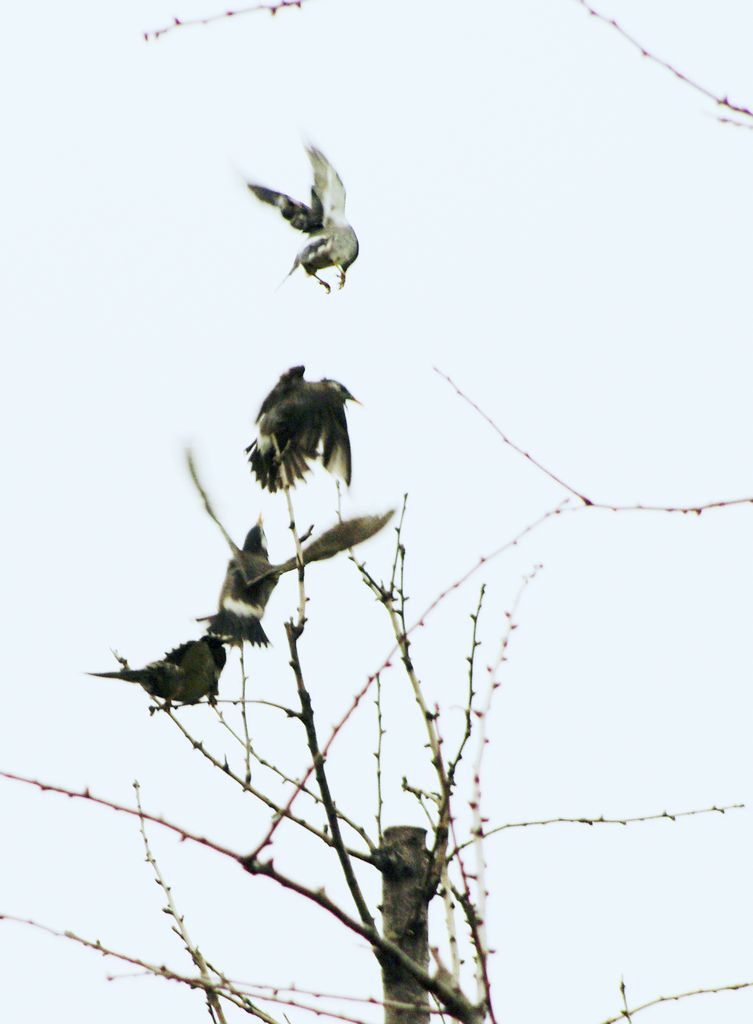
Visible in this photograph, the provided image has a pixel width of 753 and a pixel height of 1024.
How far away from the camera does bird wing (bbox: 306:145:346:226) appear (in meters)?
5.46

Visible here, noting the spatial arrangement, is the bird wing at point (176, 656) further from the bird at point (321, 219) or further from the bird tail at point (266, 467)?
the bird at point (321, 219)

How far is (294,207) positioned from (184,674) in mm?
2201

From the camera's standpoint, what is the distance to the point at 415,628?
299cm

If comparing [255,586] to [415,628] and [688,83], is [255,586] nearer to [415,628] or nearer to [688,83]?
[415,628]

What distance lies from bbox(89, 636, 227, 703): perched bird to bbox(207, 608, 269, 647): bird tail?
354 millimetres

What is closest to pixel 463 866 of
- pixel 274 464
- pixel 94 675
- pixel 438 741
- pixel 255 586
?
pixel 438 741

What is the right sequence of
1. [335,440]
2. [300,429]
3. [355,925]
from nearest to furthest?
[355,925]
[300,429]
[335,440]

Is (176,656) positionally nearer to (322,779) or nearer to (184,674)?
(184,674)

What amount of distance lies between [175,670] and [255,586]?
135 centimetres

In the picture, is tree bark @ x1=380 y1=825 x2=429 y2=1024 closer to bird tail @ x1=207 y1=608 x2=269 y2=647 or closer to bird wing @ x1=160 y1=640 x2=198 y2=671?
bird wing @ x1=160 y1=640 x2=198 y2=671

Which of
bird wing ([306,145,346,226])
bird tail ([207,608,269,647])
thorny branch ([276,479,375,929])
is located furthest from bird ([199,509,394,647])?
thorny branch ([276,479,375,929])

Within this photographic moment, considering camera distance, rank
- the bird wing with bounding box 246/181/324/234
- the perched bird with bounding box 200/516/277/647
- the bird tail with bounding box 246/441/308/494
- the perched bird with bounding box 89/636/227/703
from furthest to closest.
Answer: the bird wing with bounding box 246/181/324/234 < the perched bird with bounding box 200/516/277/647 < the bird tail with bounding box 246/441/308/494 < the perched bird with bounding box 89/636/227/703

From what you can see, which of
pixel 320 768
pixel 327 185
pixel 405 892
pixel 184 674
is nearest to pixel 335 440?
pixel 327 185

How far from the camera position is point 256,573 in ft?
17.9
